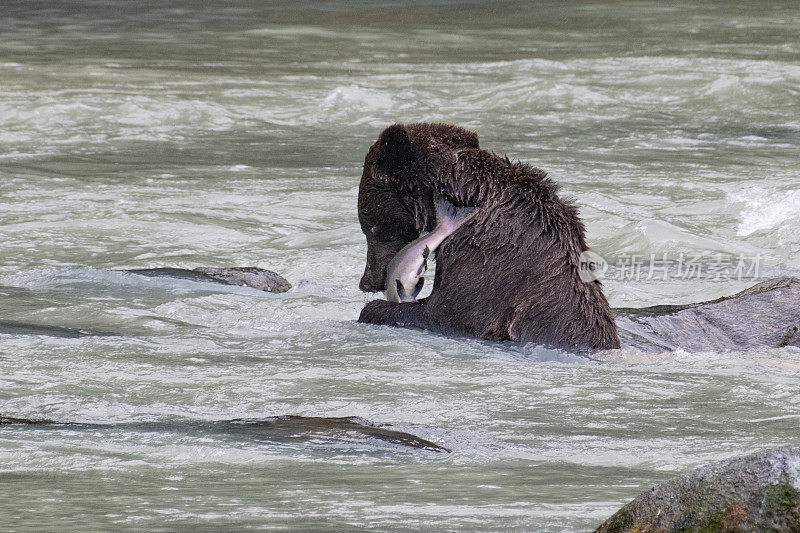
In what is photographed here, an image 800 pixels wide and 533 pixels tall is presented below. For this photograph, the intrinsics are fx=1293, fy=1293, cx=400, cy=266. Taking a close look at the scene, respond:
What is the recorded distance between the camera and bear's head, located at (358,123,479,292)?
19.9 feet

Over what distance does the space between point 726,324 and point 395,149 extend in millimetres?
1852

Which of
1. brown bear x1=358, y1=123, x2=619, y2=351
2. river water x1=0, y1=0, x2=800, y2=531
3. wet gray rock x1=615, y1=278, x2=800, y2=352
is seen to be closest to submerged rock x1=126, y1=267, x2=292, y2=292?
river water x1=0, y1=0, x2=800, y2=531

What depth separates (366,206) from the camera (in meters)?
6.36

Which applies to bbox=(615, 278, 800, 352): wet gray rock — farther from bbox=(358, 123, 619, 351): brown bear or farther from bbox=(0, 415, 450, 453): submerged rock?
bbox=(0, 415, 450, 453): submerged rock

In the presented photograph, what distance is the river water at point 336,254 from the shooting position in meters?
4.13

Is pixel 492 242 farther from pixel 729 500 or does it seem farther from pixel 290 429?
pixel 729 500

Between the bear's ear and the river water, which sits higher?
the bear's ear

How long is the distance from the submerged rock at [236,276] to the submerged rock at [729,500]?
16.9 ft

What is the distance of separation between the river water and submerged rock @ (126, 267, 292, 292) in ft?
0.43

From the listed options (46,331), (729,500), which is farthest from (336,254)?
→ (729,500)

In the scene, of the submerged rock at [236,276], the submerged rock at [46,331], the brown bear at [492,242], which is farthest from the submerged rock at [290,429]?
the submerged rock at [236,276]

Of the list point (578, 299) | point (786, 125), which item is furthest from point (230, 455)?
point (786, 125)

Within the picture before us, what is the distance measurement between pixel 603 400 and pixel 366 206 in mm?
1719

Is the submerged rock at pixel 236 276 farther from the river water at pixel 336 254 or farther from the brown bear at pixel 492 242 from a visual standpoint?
the brown bear at pixel 492 242
